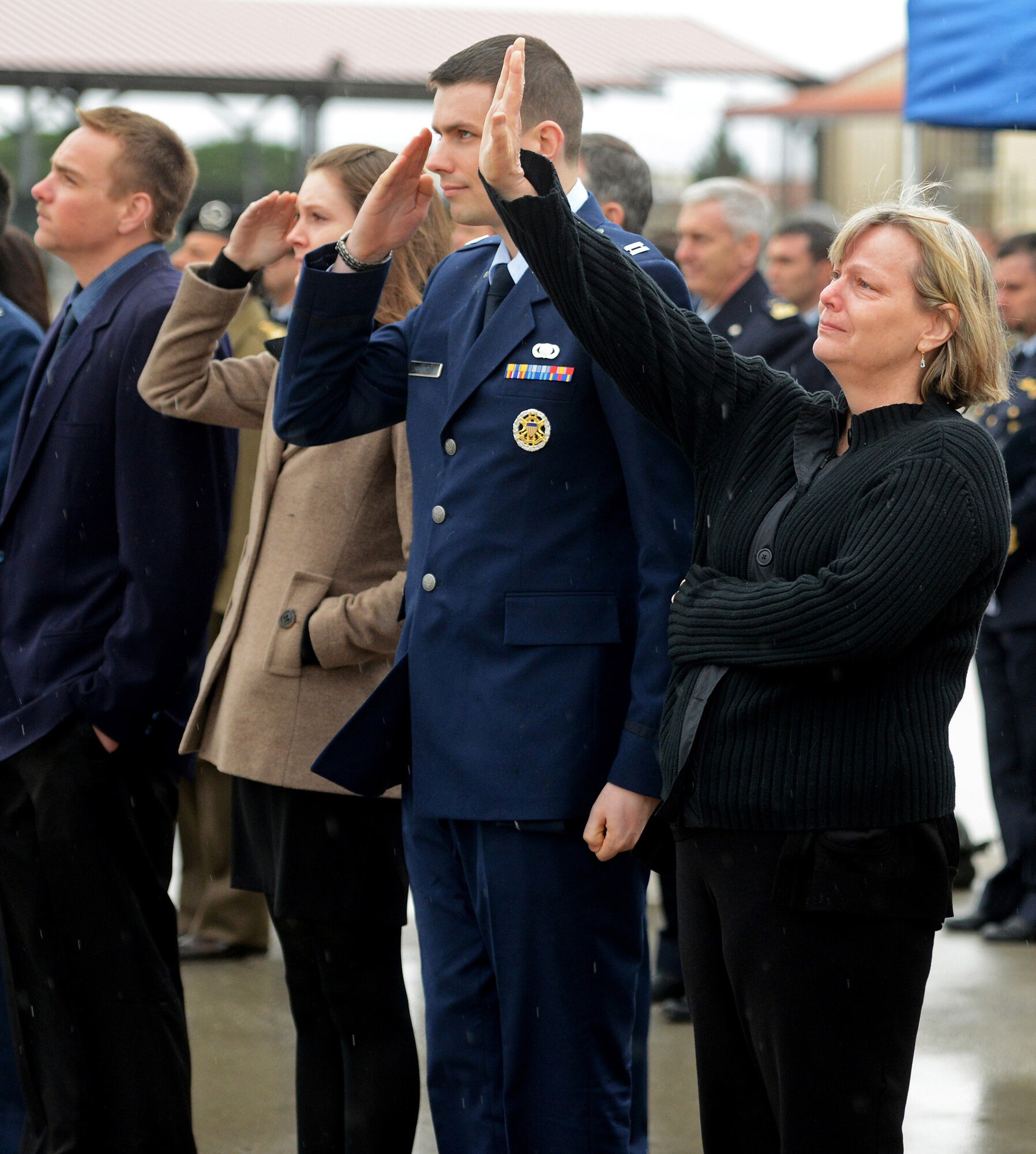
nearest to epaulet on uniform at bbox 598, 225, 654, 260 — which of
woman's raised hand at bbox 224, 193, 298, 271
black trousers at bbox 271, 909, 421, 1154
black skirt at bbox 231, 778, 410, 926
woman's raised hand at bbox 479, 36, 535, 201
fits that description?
woman's raised hand at bbox 479, 36, 535, 201

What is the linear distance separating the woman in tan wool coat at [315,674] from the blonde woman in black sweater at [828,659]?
2.42 feet

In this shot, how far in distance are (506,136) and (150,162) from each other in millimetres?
1290

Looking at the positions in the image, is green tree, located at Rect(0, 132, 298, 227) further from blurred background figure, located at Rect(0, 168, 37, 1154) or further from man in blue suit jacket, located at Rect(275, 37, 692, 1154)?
man in blue suit jacket, located at Rect(275, 37, 692, 1154)

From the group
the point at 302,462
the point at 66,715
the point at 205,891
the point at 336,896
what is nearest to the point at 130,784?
the point at 66,715

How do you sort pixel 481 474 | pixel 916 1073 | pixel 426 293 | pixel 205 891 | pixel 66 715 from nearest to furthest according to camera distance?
1. pixel 481 474
2. pixel 426 293
3. pixel 66 715
4. pixel 916 1073
5. pixel 205 891

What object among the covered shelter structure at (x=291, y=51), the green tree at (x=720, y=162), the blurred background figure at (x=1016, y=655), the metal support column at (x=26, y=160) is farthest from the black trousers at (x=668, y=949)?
the green tree at (x=720, y=162)

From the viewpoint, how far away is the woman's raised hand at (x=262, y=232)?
309cm

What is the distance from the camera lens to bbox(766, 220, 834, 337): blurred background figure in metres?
6.22

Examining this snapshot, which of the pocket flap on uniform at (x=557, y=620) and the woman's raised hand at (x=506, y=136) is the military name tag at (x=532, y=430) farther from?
the woman's raised hand at (x=506, y=136)

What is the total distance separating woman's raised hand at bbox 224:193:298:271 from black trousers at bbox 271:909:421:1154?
1087 millimetres

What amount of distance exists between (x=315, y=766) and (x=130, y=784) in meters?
0.61

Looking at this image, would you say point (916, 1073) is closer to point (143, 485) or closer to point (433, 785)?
point (433, 785)

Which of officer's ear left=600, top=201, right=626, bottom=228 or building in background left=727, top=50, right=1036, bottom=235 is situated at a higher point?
building in background left=727, top=50, right=1036, bottom=235

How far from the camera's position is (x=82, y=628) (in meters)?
3.09
